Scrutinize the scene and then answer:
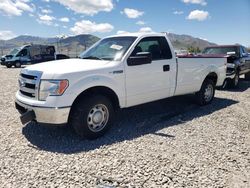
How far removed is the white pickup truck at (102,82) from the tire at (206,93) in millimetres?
809

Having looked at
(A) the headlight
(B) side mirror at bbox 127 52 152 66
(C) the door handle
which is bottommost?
(A) the headlight

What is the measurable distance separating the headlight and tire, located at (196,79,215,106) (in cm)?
414

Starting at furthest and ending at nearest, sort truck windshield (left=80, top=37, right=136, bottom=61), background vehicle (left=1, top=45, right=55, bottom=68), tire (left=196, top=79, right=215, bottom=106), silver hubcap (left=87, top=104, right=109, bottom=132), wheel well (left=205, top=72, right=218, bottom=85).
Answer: background vehicle (left=1, top=45, right=55, bottom=68) → wheel well (left=205, top=72, right=218, bottom=85) → tire (left=196, top=79, right=215, bottom=106) → truck windshield (left=80, top=37, right=136, bottom=61) → silver hubcap (left=87, top=104, right=109, bottom=132)

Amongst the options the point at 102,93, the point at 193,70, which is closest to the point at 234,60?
the point at 193,70

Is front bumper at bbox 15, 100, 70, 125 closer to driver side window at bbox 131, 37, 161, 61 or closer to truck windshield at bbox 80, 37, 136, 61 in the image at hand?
truck windshield at bbox 80, 37, 136, 61

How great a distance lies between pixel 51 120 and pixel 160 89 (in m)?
2.50

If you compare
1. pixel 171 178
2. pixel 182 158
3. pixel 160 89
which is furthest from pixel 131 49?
pixel 171 178

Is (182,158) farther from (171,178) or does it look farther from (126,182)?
(126,182)

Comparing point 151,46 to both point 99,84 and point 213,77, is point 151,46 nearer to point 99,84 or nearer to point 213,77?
point 99,84

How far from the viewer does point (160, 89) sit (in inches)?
217

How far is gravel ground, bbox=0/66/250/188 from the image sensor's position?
3211 mm

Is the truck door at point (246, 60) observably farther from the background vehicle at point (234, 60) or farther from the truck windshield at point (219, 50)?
the truck windshield at point (219, 50)

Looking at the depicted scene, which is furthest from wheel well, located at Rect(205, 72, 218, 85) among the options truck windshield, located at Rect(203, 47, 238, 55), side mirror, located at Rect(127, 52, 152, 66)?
truck windshield, located at Rect(203, 47, 238, 55)

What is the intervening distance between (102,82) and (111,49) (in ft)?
3.41
